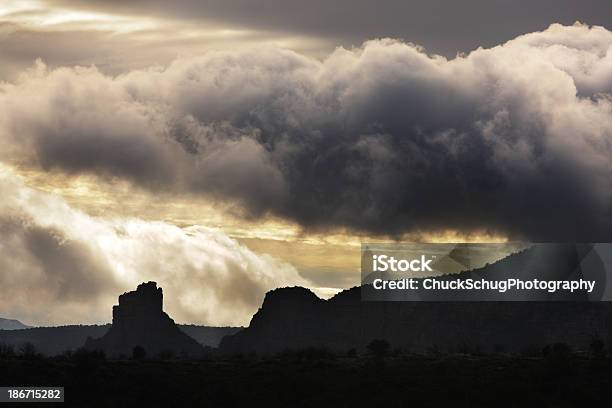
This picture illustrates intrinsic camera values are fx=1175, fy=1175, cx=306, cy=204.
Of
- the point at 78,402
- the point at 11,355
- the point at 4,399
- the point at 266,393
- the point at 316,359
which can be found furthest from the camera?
the point at 316,359

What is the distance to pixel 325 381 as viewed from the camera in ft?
412

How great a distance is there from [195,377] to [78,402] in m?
17.2

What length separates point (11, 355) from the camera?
132250 mm

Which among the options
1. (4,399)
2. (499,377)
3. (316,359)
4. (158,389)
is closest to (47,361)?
(158,389)

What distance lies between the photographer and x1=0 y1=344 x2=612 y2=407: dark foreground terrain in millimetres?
117000

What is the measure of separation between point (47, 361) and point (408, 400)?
132 ft

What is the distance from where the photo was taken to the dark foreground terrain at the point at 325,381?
384 ft

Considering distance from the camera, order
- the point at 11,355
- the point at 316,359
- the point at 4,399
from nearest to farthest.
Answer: the point at 4,399
the point at 11,355
the point at 316,359

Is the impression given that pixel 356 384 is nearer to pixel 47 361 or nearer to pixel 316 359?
pixel 316 359

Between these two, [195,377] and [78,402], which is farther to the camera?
[195,377]

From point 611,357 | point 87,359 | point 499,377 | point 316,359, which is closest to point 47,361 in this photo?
point 87,359

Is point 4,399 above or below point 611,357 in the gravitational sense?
below

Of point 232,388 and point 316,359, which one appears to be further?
point 316,359

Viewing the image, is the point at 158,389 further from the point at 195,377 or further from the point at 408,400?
the point at 408,400
